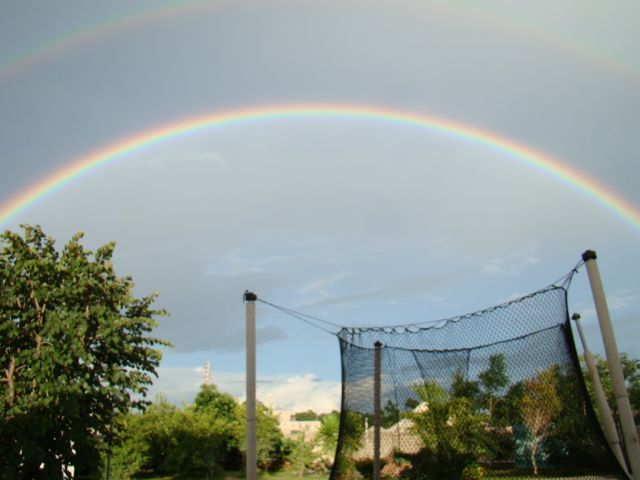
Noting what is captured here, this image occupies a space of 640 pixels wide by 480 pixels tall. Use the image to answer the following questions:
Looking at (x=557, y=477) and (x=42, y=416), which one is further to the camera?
(x=42, y=416)

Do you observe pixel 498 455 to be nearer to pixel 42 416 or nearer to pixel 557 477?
pixel 557 477

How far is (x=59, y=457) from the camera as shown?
11.7 meters

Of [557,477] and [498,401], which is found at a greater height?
[498,401]

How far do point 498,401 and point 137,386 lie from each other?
875 centimetres

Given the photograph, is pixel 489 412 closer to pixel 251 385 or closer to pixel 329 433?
pixel 251 385

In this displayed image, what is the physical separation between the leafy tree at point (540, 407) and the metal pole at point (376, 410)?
1942 mm

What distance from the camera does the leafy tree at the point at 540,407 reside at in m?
6.83

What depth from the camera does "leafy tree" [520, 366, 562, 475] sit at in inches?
269

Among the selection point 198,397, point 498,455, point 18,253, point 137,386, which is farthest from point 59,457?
point 198,397

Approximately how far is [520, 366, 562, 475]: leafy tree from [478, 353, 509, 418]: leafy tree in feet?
0.99

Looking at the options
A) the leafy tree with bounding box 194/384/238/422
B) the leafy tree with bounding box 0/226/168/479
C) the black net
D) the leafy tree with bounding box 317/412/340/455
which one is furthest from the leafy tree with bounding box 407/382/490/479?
the leafy tree with bounding box 194/384/238/422

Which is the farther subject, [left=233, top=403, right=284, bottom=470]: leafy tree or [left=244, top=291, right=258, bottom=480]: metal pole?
[left=233, top=403, right=284, bottom=470]: leafy tree

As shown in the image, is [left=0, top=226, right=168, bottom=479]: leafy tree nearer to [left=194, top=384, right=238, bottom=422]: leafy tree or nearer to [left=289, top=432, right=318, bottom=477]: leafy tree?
[left=289, top=432, right=318, bottom=477]: leafy tree

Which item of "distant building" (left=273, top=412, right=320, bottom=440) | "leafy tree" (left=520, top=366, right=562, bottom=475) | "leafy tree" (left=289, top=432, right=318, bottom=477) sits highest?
"distant building" (left=273, top=412, right=320, bottom=440)
